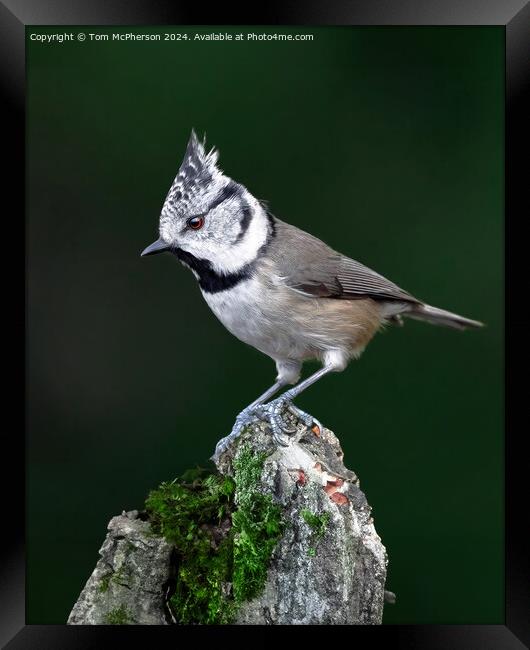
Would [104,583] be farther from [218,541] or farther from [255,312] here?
[255,312]

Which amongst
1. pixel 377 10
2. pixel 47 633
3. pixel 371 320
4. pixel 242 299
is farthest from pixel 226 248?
pixel 47 633

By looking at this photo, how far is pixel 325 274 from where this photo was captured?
130 inches

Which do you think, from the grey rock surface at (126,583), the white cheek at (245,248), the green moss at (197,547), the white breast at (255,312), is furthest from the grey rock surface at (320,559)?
the white cheek at (245,248)

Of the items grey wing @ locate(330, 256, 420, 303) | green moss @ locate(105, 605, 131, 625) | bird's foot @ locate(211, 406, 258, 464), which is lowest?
green moss @ locate(105, 605, 131, 625)

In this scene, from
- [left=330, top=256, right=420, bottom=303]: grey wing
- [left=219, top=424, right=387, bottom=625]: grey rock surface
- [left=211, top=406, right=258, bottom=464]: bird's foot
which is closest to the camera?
[left=219, top=424, right=387, bottom=625]: grey rock surface

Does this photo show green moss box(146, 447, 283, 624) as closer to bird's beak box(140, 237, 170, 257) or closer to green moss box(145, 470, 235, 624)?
green moss box(145, 470, 235, 624)

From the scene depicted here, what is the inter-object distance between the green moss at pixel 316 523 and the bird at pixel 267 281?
409mm

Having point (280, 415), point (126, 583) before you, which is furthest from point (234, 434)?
point (126, 583)

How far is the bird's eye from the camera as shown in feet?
9.67

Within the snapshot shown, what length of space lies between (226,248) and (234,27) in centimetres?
86

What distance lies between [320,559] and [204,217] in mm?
1359

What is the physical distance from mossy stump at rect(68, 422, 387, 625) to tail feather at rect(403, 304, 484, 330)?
Result: 1.38 metres

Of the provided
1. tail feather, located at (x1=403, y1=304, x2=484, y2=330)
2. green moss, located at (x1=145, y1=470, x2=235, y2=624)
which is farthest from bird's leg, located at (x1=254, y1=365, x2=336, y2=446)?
tail feather, located at (x1=403, y1=304, x2=484, y2=330)

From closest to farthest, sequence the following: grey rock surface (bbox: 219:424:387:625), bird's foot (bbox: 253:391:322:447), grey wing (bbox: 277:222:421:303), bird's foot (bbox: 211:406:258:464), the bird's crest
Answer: grey rock surface (bbox: 219:424:387:625), bird's foot (bbox: 253:391:322:447), bird's foot (bbox: 211:406:258:464), the bird's crest, grey wing (bbox: 277:222:421:303)
